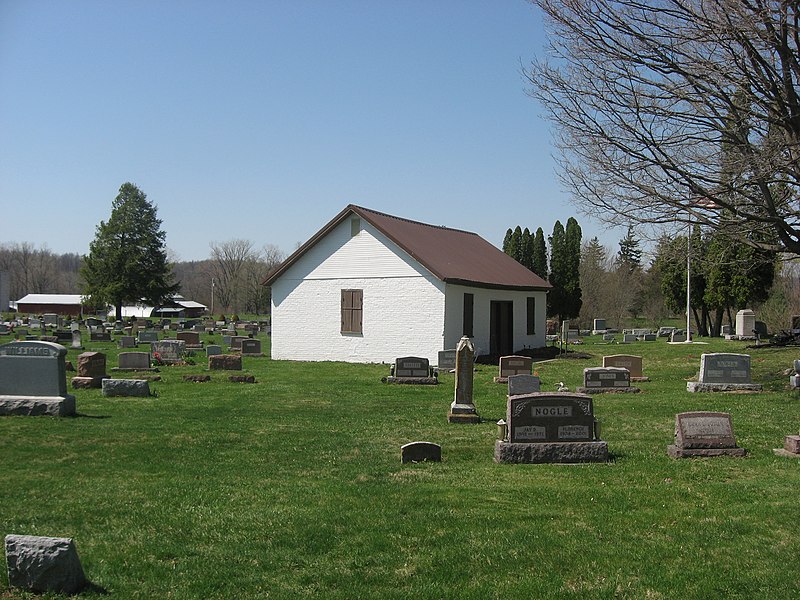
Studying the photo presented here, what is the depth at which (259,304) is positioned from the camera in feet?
350

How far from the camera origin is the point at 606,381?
19.3 metres

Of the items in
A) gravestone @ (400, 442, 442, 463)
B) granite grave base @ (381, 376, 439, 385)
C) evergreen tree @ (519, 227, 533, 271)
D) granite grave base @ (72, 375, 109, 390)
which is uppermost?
evergreen tree @ (519, 227, 533, 271)

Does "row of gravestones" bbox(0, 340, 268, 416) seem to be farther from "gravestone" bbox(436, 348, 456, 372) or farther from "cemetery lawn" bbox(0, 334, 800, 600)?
"gravestone" bbox(436, 348, 456, 372)

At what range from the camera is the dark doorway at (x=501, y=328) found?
104 feet

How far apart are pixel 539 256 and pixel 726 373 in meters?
36.7

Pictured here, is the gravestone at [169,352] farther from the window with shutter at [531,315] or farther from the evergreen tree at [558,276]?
the evergreen tree at [558,276]

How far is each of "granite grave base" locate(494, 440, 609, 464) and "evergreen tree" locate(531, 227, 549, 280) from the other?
4464 centimetres

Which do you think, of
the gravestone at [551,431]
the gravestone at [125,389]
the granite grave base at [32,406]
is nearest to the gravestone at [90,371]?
the gravestone at [125,389]

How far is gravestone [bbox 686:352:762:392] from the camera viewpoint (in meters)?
18.1

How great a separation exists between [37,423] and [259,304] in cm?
9486

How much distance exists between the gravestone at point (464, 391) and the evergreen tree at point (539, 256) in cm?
4063

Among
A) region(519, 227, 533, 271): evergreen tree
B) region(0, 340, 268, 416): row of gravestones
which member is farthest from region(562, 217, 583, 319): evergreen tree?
region(0, 340, 268, 416): row of gravestones

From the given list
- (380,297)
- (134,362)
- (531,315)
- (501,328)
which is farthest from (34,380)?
(531,315)

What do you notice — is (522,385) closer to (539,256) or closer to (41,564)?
(41,564)
